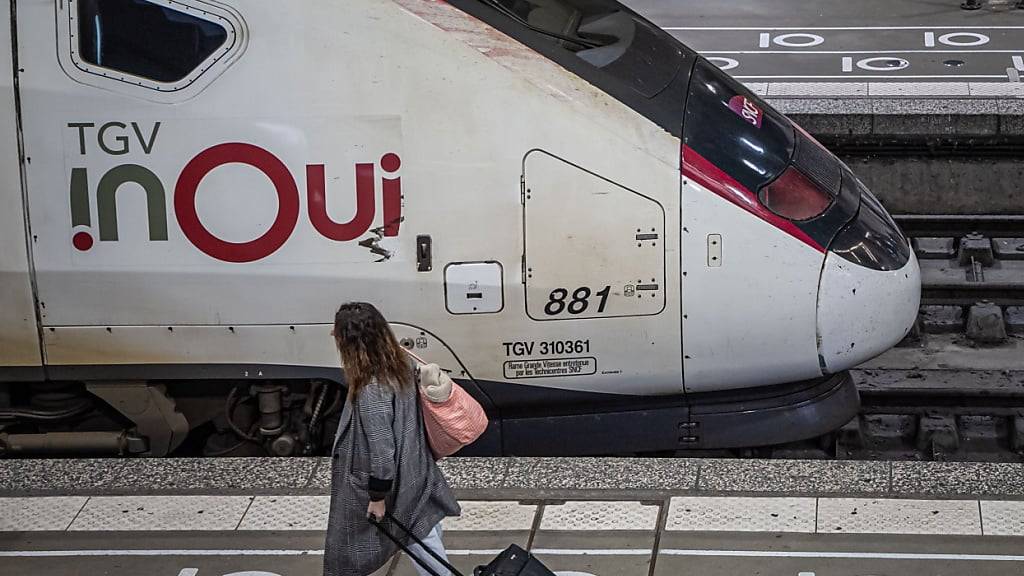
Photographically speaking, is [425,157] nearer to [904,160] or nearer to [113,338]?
[113,338]

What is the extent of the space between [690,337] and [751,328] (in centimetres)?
28

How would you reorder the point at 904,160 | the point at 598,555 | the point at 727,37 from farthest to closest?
1. the point at 727,37
2. the point at 904,160
3. the point at 598,555

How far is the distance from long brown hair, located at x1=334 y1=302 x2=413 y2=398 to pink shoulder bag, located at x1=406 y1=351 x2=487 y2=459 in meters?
0.11

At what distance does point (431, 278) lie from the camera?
6648 mm

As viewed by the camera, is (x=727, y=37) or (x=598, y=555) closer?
(x=598, y=555)

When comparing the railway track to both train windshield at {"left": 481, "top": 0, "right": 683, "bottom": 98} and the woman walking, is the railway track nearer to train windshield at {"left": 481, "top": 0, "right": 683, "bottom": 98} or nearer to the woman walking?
train windshield at {"left": 481, "top": 0, "right": 683, "bottom": 98}

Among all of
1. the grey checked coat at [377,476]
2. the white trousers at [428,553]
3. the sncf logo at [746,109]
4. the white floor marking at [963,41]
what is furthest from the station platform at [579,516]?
the white floor marking at [963,41]

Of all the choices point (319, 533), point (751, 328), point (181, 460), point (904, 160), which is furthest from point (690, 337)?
point (904, 160)

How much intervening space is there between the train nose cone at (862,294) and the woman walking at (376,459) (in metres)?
2.24

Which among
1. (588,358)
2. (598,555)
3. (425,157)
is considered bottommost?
(598,555)

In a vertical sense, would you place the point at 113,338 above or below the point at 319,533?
above

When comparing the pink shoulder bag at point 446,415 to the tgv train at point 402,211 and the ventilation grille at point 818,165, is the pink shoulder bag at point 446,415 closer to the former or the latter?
the tgv train at point 402,211

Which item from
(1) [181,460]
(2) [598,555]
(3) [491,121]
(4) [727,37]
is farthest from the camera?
(4) [727,37]

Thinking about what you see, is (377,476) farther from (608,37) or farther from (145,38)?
(608,37)
